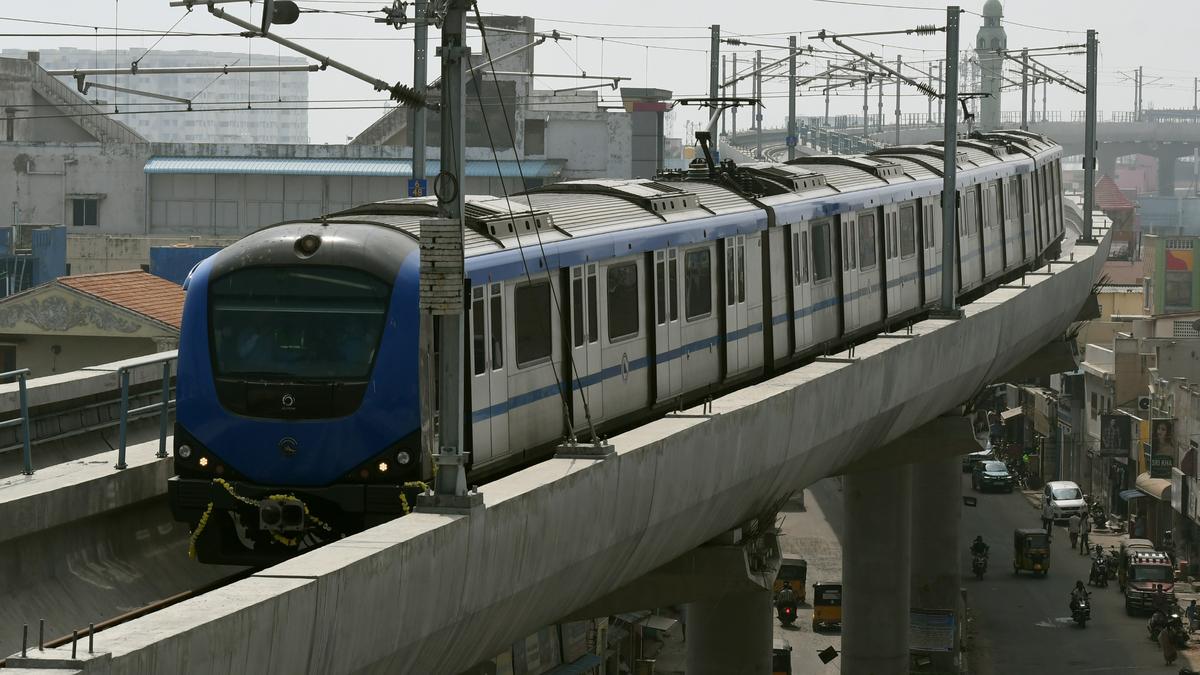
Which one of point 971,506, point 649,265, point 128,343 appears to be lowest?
point 971,506

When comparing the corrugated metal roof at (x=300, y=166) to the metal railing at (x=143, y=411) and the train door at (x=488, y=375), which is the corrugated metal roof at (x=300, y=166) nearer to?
the metal railing at (x=143, y=411)

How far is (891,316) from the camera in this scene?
101ft

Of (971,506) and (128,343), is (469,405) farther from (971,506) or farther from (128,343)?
(971,506)

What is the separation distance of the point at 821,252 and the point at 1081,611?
3152cm

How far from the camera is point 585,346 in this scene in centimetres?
1906

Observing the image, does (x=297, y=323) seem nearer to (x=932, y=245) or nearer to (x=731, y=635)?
(x=731, y=635)

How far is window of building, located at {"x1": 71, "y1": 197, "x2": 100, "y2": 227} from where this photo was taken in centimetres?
7781

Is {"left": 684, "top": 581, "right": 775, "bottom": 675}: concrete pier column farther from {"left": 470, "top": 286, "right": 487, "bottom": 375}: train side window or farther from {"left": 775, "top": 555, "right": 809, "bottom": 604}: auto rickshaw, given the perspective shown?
{"left": 775, "top": 555, "right": 809, "bottom": 604}: auto rickshaw

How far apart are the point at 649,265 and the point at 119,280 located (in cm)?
2132

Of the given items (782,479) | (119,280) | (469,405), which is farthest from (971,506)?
(469,405)

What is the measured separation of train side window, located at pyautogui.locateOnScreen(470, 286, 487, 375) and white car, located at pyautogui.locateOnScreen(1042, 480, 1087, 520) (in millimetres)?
57579

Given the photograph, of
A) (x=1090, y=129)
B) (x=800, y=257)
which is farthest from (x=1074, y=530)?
(x=800, y=257)

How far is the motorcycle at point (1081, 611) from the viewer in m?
55.6

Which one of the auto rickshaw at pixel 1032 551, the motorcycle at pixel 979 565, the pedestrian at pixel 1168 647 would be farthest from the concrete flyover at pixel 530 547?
the motorcycle at pixel 979 565
